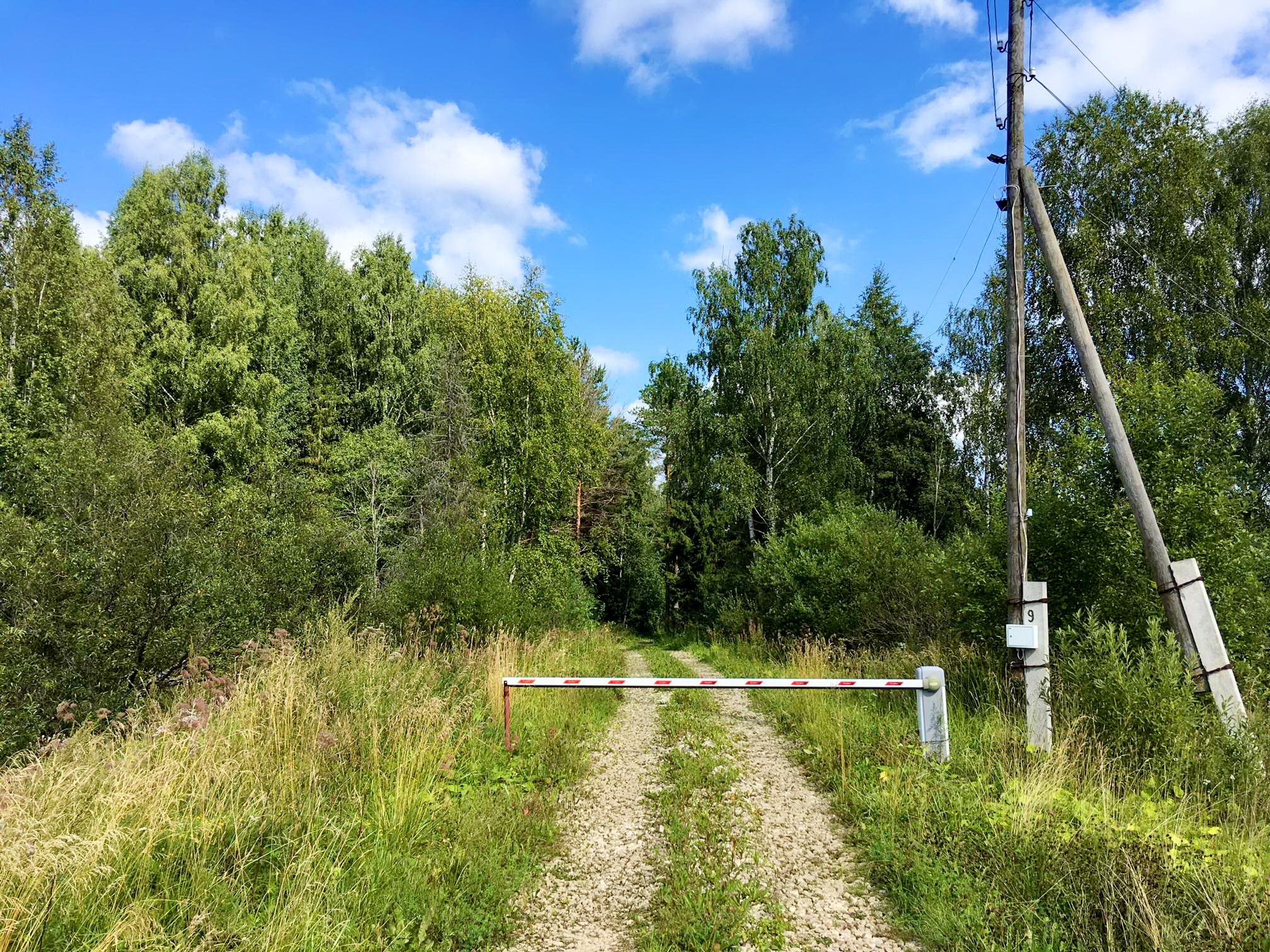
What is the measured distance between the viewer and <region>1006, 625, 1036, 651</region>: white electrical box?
655 cm

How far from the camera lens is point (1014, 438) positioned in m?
7.22

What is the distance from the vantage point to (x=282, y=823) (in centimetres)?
388

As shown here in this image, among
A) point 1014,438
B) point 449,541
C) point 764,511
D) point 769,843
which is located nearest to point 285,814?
point 769,843

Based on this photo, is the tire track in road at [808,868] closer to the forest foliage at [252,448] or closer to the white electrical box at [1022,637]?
the white electrical box at [1022,637]

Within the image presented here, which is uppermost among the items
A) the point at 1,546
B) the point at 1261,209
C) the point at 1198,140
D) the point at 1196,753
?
the point at 1198,140

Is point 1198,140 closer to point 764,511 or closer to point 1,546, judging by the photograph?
point 764,511

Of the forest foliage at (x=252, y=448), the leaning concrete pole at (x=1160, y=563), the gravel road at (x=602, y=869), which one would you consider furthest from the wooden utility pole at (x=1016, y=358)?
the forest foliage at (x=252, y=448)

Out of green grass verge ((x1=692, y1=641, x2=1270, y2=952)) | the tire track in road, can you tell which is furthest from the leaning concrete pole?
the tire track in road

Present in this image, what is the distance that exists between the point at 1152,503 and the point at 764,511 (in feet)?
52.0

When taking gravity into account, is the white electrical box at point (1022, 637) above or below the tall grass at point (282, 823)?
above

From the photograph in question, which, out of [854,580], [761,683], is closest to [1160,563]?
[761,683]

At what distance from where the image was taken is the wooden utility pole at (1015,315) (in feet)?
23.5

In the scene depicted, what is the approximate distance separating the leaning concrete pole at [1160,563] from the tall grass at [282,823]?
6.02m

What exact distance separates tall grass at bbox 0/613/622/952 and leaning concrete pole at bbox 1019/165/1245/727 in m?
6.02
